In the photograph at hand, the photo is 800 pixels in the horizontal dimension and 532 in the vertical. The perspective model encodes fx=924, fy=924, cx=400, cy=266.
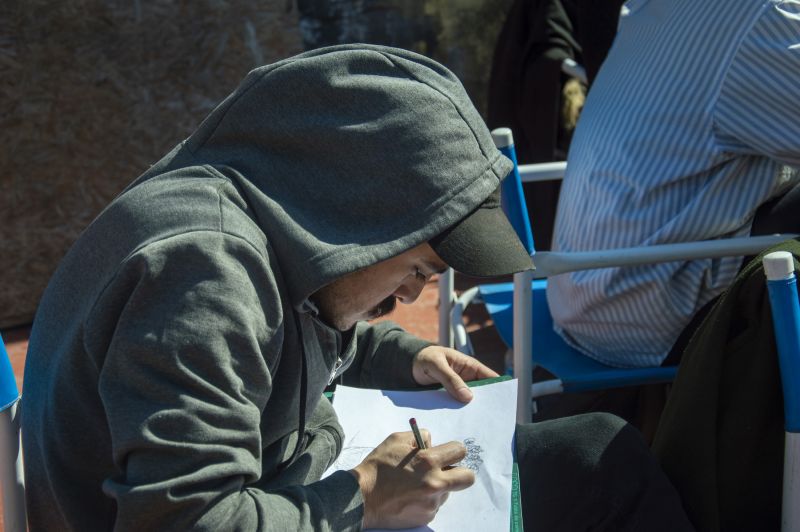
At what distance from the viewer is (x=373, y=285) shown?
4.08 feet

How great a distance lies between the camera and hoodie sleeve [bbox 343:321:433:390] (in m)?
1.63

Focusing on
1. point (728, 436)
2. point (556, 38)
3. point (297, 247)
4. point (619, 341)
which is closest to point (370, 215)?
point (297, 247)

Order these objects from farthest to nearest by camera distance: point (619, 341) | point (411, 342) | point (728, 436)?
point (619, 341), point (411, 342), point (728, 436)

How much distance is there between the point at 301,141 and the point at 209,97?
9.73 ft

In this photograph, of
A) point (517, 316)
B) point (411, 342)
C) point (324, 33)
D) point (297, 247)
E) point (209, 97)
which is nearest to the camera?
point (297, 247)

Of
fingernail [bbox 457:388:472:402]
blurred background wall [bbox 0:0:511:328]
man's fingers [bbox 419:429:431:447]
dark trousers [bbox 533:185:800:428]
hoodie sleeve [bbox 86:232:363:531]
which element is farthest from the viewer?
blurred background wall [bbox 0:0:511:328]

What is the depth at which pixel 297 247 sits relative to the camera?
112 cm

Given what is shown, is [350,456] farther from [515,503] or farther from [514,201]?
[514,201]

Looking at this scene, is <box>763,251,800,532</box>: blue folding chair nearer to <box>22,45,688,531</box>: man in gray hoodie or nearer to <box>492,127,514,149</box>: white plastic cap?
<box>22,45,688,531</box>: man in gray hoodie

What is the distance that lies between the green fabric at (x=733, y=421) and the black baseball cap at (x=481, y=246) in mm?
406

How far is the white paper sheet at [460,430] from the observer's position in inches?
50.5

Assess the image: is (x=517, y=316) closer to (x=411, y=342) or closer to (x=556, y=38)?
(x=411, y=342)

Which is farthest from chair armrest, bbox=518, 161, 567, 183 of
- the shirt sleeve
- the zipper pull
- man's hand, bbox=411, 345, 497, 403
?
the zipper pull

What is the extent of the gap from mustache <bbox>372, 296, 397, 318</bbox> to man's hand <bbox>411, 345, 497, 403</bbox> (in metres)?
0.23
